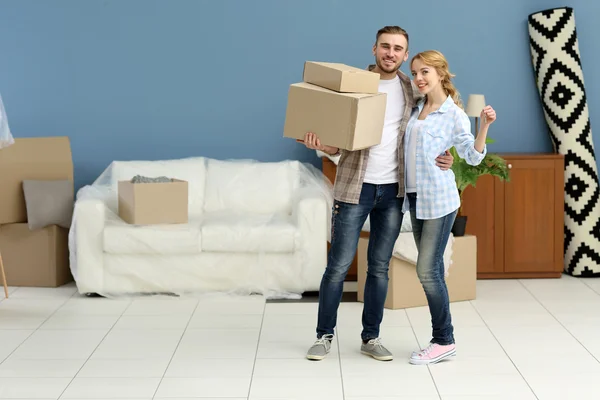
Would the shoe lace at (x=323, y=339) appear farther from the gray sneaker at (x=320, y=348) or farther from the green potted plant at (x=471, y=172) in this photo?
the green potted plant at (x=471, y=172)

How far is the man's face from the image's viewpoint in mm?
3752

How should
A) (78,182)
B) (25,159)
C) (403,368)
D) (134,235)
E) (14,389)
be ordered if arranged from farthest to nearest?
(78,182), (25,159), (134,235), (403,368), (14,389)

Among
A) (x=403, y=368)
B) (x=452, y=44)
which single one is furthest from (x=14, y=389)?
(x=452, y=44)

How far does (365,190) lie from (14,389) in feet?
5.28

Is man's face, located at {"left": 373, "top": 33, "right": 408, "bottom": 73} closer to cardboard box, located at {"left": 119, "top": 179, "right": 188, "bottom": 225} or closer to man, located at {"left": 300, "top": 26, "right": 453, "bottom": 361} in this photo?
man, located at {"left": 300, "top": 26, "right": 453, "bottom": 361}

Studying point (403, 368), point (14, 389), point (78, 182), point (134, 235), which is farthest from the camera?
point (78, 182)

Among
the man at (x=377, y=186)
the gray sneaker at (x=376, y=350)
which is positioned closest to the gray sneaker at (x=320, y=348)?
the man at (x=377, y=186)

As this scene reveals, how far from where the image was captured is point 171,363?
3.94m

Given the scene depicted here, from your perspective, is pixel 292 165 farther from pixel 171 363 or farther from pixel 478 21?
pixel 171 363

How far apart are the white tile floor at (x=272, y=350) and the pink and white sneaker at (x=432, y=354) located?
1.7 inches

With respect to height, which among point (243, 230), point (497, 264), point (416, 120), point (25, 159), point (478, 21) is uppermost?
point (478, 21)

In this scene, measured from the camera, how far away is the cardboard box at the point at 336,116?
360 cm

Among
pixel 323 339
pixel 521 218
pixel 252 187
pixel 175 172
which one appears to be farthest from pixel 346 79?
pixel 521 218

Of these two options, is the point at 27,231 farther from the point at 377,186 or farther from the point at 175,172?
the point at 377,186
